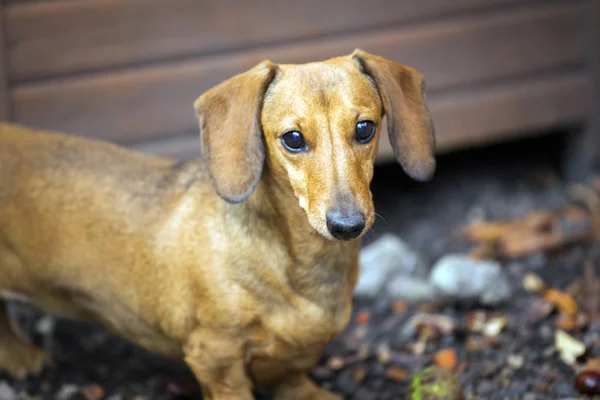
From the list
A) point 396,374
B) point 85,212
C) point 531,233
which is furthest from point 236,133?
point 531,233

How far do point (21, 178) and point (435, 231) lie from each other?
8.88ft

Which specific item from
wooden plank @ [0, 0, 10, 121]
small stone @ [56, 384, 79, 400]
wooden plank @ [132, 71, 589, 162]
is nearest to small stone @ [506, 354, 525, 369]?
wooden plank @ [132, 71, 589, 162]

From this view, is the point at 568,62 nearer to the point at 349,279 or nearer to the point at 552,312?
the point at 552,312

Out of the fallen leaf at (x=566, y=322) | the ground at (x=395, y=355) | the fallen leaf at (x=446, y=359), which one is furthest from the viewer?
the fallen leaf at (x=566, y=322)

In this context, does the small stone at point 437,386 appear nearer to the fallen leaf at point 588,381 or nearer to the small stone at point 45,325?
the fallen leaf at point 588,381

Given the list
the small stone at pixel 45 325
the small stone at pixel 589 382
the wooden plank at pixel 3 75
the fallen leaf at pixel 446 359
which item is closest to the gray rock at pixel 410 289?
the fallen leaf at pixel 446 359

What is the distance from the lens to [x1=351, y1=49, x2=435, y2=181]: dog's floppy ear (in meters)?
2.94

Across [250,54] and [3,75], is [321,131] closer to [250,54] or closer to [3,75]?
[250,54]

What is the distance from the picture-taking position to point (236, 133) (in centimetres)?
286

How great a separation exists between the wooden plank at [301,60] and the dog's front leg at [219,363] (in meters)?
1.94

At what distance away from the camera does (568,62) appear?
542 cm

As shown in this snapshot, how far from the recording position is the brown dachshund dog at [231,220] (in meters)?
2.78

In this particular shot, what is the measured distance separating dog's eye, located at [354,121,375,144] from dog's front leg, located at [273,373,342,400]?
1.19m

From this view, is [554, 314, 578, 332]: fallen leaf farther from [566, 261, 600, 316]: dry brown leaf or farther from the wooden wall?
the wooden wall
